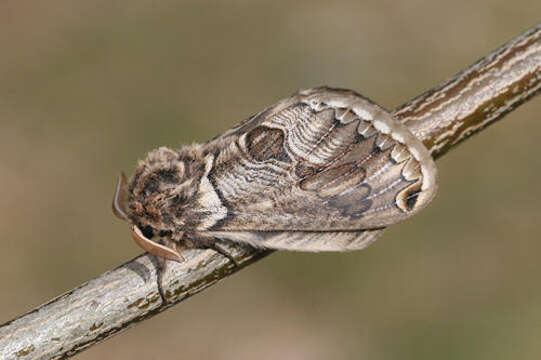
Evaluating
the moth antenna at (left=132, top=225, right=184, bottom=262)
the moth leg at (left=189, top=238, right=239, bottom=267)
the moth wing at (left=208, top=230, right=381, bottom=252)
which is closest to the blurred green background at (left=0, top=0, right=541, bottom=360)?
the moth wing at (left=208, top=230, right=381, bottom=252)

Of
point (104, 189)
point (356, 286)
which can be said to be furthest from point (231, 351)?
point (104, 189)

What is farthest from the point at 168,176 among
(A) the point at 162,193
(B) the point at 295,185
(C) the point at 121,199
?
(B) the point at 295,185

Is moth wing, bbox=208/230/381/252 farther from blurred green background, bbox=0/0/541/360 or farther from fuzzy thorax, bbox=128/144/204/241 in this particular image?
blurred green background, bbox=0/0/541/360

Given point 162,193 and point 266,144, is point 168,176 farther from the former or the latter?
point 266,144

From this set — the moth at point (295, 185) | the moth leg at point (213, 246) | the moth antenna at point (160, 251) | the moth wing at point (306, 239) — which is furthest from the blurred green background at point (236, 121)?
the moth antenna at point (160, 251)

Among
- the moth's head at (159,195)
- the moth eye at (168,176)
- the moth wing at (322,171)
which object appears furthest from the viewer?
the moth eye at (168,176)

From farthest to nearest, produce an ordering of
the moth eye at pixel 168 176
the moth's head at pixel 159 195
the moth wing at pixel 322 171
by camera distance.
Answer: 1. the moth eye at pixel 168 176
2. the moth's head at pixel 159 195
3. the moth wing at pixel 322 171

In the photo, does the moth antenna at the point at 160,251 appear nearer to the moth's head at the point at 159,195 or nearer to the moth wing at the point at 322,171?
the moth's head at the point at 159,195

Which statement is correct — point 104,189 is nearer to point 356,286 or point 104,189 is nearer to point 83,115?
point 83,115
